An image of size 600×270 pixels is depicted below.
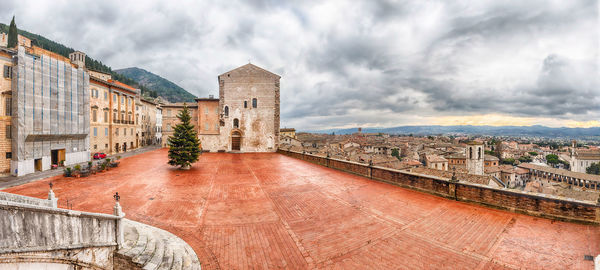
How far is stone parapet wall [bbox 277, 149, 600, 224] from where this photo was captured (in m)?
5.84

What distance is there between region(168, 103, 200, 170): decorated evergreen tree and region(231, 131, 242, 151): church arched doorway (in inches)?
514

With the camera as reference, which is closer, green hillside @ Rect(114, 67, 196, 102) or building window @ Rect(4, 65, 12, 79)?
building window @ Rect(4, 65, 12, 79)

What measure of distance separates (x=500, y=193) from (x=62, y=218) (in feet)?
40.0

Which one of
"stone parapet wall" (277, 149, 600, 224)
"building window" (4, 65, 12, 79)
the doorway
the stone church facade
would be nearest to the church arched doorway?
the stone church facade

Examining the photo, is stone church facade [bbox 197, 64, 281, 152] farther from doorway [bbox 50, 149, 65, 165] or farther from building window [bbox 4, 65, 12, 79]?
building window [bbox 4, 65, 12, 79]

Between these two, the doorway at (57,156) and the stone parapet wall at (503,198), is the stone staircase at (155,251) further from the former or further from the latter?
the doorway at (57,156)

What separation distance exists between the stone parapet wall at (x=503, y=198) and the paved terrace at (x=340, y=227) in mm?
300

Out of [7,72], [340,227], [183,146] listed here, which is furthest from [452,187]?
[7,72]

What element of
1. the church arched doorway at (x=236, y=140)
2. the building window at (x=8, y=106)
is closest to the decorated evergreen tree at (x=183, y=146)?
the building window at (x=8, y=106)

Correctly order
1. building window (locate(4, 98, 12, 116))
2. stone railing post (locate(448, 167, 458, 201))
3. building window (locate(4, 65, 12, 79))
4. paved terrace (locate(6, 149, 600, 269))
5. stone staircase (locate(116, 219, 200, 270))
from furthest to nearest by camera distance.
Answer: building window (locate(4, 98, 12, 116)), building window (locate(4, 65, 12, 79)), stone railing post (locate(448, 167, 458, 201)), paved terrace (locate(6, 149, 600, 269)), stone staircase (locate(116, 219, 200, 270))

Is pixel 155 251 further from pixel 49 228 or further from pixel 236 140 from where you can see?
pixel 236 140

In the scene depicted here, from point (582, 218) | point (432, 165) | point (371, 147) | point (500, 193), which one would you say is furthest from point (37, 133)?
point (371, 147)

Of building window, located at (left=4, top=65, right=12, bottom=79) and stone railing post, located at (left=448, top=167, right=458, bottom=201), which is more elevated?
building window, located at (left=4, top=65, right=12, bottom=79)

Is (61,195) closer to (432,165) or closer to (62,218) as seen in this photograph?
(62,218)
